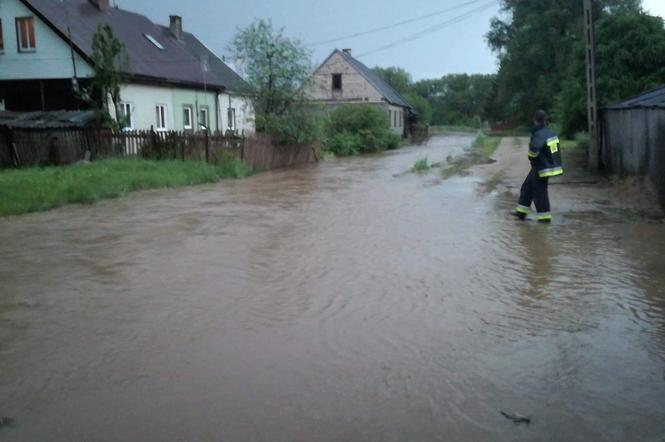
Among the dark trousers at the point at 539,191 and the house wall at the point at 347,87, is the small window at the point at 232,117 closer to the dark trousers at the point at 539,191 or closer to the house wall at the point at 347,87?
the house wall at the point at 347,87

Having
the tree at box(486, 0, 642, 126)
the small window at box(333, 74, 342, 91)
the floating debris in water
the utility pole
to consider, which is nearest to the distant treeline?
the tree at box(486, 0, 642, 126)

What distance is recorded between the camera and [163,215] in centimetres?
1250

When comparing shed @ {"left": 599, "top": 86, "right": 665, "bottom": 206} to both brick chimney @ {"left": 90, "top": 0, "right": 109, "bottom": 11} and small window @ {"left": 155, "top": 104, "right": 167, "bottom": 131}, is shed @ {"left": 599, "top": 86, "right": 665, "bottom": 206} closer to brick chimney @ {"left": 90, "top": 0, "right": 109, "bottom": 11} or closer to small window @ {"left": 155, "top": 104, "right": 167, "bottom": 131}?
small window @ {"left": 155, "top": 104, "right": 167, "bottom": 131}

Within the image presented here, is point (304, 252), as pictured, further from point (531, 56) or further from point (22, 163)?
point (531, 56)

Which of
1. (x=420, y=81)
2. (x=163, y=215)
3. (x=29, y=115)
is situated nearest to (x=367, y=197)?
(x=163, y=215)

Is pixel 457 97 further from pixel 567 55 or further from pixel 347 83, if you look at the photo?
pixel 347 83

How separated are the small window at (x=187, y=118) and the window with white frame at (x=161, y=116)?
1.47 m

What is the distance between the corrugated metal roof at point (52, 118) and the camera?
840 inches

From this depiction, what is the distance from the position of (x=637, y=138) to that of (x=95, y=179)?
12136 mm

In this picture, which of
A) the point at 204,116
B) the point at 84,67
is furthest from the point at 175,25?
the point at 84,67

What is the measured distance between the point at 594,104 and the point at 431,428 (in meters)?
16.2

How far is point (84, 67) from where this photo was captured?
23.1m

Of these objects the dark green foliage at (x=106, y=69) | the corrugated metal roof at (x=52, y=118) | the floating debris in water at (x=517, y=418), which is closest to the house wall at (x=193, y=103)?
the dark green foliage at (x=106, y=69)

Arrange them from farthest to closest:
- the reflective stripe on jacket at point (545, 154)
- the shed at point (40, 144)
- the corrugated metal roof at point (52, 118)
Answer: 1. the corrugated metal roof at point (52, 118)
2. the shed at point (40, 144)
3. the reflective stripe on jacket at point (545, 154)
